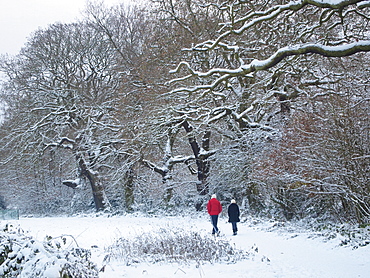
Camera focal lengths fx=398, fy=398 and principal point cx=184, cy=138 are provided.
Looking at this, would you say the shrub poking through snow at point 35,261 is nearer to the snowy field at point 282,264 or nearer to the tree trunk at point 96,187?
the snowy field at point 282,264

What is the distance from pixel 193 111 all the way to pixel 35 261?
501 inches

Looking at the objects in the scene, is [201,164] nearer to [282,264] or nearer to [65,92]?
[65,92]

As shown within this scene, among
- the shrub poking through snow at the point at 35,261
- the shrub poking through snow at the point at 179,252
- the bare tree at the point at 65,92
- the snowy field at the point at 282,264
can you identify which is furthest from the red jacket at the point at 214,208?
the bare tree at the point at 65,92

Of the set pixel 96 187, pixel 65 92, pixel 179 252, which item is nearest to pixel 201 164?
pixel 96 187

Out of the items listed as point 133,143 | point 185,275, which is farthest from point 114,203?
point 185,275

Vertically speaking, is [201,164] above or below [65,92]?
below

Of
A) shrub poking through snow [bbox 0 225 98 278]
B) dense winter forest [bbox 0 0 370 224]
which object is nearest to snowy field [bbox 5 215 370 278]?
dense winter forest [bbox 0 0 370 224]

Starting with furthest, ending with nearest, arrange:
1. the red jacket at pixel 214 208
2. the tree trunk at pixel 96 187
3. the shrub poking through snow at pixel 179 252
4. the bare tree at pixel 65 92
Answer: the tree trunk at pixel 96 187 < the bare tree at pixel 65 92 < the red jacket at pixel 214 208 < the shrub poking through snow at pixel 179 252

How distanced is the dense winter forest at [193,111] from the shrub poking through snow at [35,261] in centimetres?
453

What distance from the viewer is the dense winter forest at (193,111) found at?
1103 cm

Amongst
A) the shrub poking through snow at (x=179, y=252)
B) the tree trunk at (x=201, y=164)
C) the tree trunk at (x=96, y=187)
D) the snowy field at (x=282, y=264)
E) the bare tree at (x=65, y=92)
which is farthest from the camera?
the tree trunk at (x=96, y=187)

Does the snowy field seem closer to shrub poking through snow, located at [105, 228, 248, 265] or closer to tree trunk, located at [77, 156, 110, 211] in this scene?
shrub poking through snow, located at [105, 228, 248, 265]

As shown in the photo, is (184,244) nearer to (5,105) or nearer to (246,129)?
(246,129)

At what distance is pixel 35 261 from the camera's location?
189 inches
